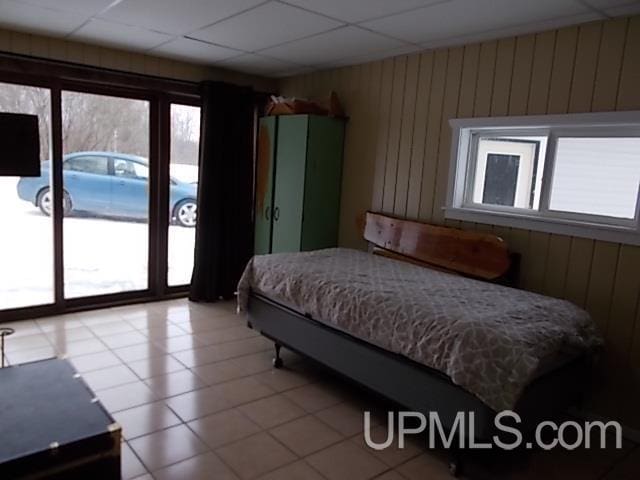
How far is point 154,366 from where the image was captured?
125 inches

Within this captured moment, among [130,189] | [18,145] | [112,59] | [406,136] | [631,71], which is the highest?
[112,59]

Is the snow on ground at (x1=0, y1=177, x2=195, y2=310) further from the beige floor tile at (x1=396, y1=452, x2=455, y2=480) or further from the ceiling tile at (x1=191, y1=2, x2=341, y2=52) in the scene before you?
the beige floor tile at (x1=396, y1=452, x2=455, y2=480)

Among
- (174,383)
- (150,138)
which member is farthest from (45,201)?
(174,383)

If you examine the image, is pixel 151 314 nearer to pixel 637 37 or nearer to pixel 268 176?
pixel 268 176

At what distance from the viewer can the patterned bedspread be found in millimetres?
1985

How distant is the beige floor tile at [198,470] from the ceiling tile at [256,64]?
124 inches

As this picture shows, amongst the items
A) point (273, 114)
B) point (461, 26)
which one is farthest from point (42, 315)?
point (461, 26)

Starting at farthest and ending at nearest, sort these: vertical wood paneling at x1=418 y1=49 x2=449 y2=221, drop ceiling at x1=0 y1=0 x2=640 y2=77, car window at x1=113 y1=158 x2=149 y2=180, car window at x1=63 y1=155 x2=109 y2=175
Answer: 1. car window at x1=113 y1=158 x2=149 y2=180
2. car window at x1=63 y1=155 x2=109 y2=175
3. vertical wood paneling at x1=418 y1=49 x2=449 y2=221
4. drop ceiling at x1=0 y1=0 x2=640 y2=77

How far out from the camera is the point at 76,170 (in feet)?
13.5

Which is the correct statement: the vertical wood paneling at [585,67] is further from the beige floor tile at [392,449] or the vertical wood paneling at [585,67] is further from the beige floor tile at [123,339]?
the beige floor tile at [123,339]

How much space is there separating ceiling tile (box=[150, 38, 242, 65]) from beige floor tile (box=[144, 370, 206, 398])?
250cm

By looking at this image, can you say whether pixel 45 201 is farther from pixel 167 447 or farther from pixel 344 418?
pixel 344 418

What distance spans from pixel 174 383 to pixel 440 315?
176cm

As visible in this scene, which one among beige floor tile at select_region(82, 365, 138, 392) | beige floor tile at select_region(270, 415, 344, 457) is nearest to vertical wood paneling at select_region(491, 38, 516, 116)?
beige floor tile at select_region(270, 415, 344, 457)
